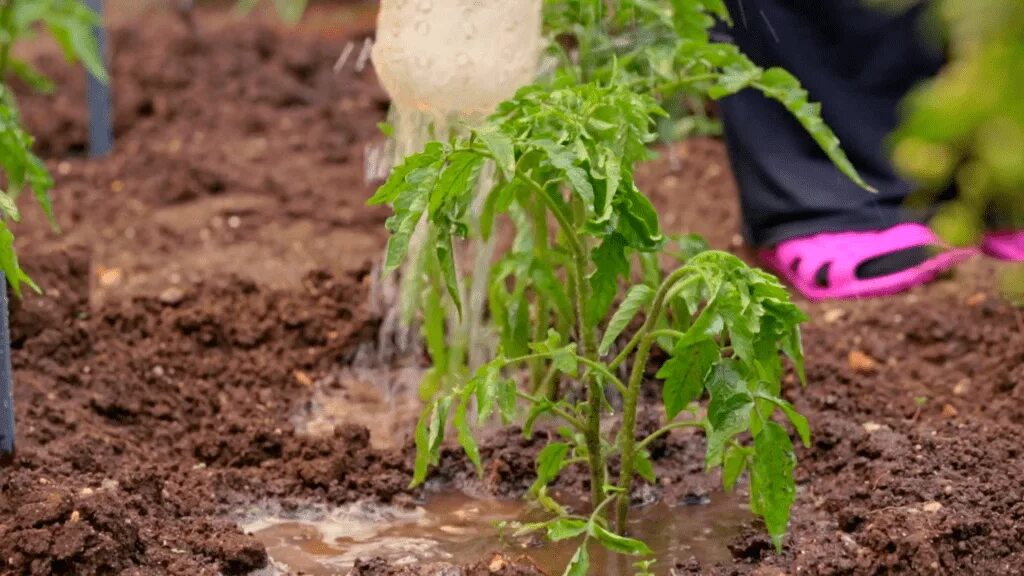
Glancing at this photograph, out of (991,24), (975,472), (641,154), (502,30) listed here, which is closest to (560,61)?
(502,30)

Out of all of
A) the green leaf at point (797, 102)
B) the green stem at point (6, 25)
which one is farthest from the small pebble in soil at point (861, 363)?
the green stem at point (6, 25)

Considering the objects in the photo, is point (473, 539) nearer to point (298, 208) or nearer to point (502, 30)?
point (502, 30)

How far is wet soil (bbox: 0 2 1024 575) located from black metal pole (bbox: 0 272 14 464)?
31mm

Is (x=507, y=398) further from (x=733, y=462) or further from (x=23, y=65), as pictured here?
(x=23, y=65)

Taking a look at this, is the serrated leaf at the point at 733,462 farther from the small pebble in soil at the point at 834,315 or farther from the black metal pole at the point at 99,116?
the black metal pole at the point at 99,116

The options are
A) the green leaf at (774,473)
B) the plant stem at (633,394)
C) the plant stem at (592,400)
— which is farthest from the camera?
the plant stem at (592,400)

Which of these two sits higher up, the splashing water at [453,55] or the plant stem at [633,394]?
the splashing water at [453,55]

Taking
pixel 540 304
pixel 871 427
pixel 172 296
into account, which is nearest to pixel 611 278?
pixel 540 304

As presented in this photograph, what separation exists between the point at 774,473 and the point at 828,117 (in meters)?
→ 1.91

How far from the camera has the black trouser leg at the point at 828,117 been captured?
3.43m

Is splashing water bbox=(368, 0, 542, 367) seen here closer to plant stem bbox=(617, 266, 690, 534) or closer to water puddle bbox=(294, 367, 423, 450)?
water puddle bbox=(294, 367, 423, 450)

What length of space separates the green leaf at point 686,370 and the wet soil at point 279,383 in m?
0.31

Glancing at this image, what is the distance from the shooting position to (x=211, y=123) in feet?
15.4

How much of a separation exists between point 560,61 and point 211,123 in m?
2.41
